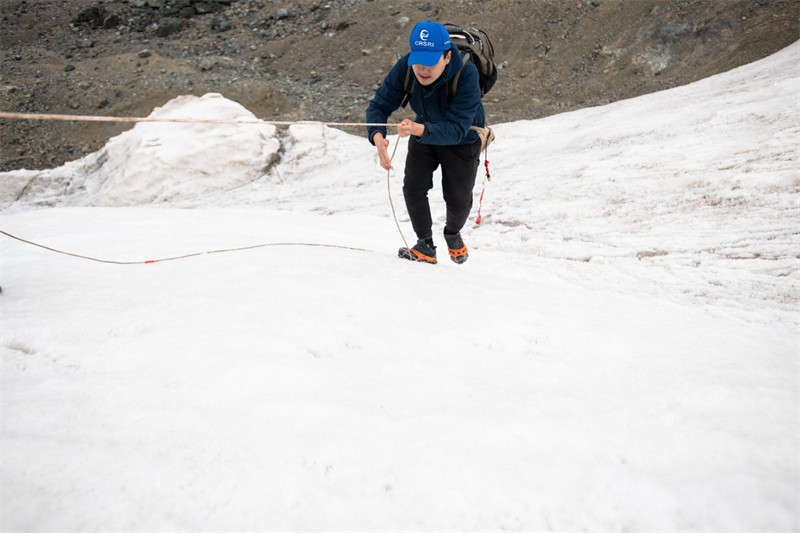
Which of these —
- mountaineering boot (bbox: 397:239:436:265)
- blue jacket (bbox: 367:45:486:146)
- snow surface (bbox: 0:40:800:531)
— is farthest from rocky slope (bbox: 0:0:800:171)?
blue jacket (bbox: 367:45:486:146)

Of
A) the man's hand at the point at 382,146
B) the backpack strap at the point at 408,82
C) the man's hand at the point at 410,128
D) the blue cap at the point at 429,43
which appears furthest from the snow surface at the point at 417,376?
the blue cap at the point at 429,43

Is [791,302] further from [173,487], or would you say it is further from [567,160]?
[567,160]

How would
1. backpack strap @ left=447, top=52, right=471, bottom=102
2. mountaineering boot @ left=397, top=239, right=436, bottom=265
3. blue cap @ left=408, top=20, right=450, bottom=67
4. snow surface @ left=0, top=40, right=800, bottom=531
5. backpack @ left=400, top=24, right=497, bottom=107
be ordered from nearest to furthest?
snow surface @ left=0, top=40, right=800, bottom=531 → blue cap @ left=408, top=20, right=450, bottom=67 → backpack strap @ left=447, top=52, right=471, bottom=102 → backpack @ left=400, top=24, right=497, bottom=107 → mountaineering boot @ left=397, top=239, right=436, bottom=265

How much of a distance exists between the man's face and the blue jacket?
0.17 ft

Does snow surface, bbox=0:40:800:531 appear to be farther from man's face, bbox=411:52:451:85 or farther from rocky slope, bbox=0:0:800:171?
rocky slope, bbox=0:0:800:171

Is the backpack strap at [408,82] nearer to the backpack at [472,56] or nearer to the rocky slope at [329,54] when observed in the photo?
the backpack at [472,56]

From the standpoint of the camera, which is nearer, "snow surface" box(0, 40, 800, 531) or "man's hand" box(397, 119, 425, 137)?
"snow surface" box(0, 40, 800, 531)

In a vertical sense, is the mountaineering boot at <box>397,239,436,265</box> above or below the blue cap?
below

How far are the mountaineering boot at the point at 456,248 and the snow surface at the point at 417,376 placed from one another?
298mm

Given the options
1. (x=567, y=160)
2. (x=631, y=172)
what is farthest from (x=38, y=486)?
(x=567, y=160)

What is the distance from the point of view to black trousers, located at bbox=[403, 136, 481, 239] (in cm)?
354

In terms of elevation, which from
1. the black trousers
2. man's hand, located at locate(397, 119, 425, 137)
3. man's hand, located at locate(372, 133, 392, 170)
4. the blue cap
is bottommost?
the black trousers

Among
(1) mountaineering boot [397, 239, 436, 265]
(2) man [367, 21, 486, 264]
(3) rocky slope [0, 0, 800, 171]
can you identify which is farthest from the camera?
(3) rocky slope [0, 0, 800, 171]

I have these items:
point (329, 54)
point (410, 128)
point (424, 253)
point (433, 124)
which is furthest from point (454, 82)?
point (329, 54)
